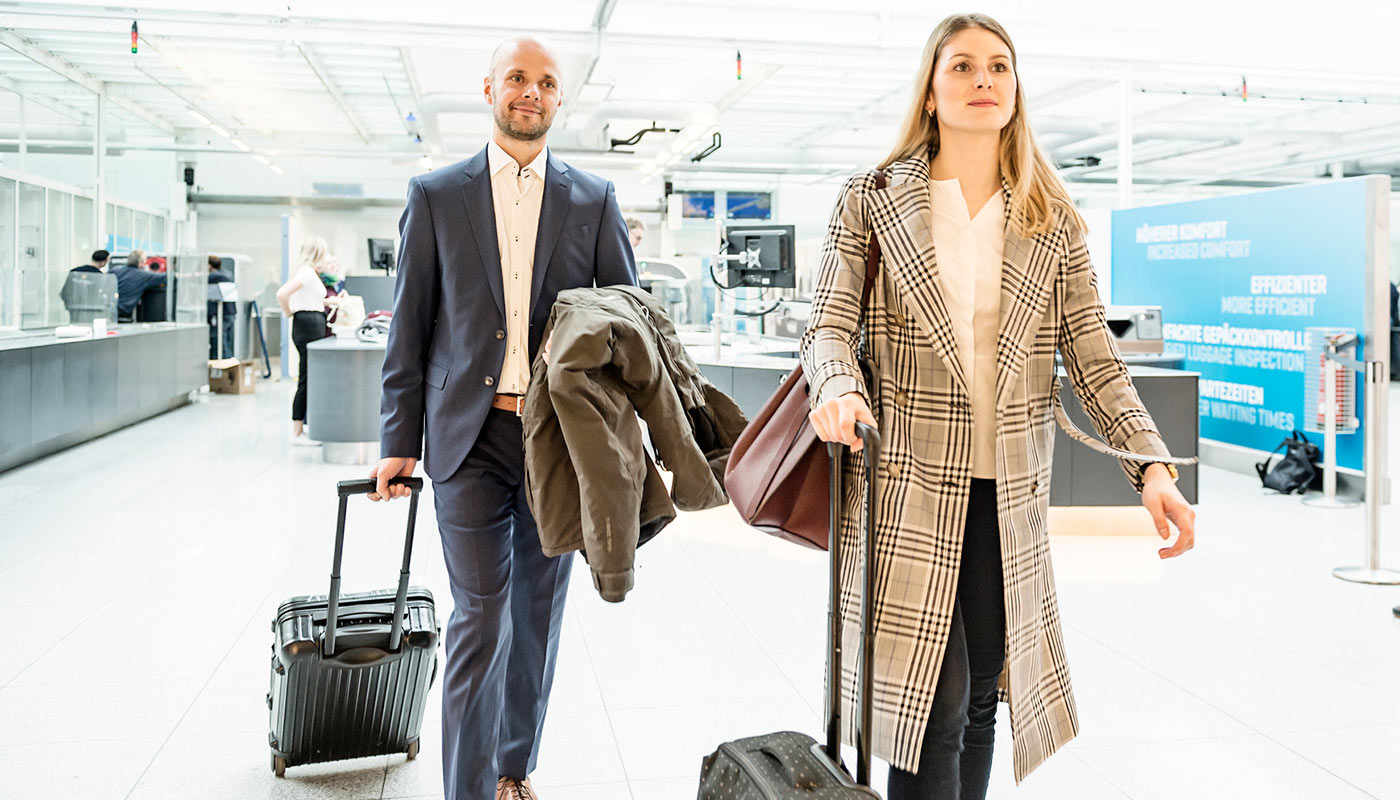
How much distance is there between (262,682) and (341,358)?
455cm

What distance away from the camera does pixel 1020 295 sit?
1652 millimetres

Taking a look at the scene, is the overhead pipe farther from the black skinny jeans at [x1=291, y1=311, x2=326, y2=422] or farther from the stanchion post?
the black skinny jeans at [x1=291, y1=311, x2=326, y2=422]

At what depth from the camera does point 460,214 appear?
2.04 meters

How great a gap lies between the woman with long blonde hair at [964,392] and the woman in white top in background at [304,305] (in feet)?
24.7

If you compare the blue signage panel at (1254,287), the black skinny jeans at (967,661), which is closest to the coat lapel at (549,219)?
the black skinny jeans at (967,661)

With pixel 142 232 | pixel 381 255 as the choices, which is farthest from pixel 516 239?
pixel 142 232

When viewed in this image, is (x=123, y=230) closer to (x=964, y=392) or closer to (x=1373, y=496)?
(x=1373, y=496)

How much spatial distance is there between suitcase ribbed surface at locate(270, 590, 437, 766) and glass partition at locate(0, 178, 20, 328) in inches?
280

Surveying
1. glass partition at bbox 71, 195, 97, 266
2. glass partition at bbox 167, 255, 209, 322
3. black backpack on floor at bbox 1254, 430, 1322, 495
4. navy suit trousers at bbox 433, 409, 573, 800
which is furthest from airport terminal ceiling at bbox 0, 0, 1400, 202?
navy suit trousers at bbox 433, 409, 573, 800

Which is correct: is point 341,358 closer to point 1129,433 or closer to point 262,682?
point 262,682

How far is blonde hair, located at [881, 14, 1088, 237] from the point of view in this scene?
5.49ft

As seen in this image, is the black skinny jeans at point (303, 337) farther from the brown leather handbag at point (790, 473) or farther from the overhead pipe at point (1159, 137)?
the overhead pipe at point (1159, 137)

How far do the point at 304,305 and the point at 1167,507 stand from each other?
8268mm

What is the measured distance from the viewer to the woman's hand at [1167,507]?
155cm
